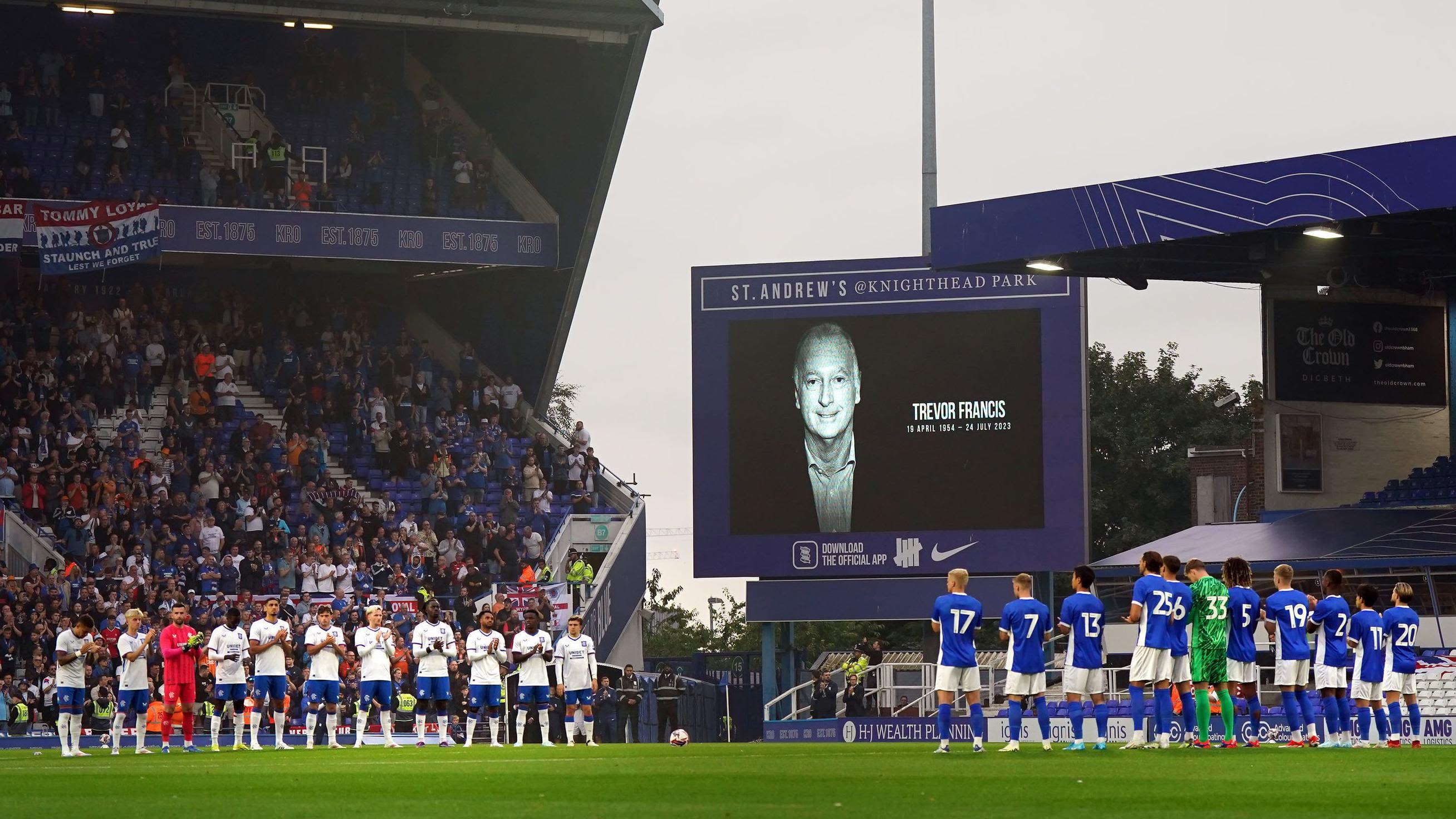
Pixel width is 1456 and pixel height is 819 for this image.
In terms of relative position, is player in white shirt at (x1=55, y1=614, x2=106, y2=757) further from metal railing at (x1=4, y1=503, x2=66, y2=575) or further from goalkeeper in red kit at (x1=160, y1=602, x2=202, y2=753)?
metal railing at (x1=4, y1=503, x2=66, y2=575)

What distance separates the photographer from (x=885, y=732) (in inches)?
1234

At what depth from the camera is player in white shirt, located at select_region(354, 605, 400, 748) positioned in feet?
83.1

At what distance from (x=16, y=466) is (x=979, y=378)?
17.2 m

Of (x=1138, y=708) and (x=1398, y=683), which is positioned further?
(x=1398, y=683)

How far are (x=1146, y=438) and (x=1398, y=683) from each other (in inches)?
1654

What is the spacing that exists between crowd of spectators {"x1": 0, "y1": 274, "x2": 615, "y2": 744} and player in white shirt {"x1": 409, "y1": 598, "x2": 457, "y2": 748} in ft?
21.4

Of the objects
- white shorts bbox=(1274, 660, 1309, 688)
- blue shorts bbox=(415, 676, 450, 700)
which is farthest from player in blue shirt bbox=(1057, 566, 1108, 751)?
blue shorts bbox=(415, 676, 450, 700)

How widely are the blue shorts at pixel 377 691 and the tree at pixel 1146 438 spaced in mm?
38419

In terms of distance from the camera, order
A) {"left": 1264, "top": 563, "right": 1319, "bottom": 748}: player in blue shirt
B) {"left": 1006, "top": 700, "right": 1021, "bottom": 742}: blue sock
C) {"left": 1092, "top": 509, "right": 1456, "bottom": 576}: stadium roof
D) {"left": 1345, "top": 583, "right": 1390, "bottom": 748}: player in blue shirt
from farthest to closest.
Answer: {"left": 1092, "top": 509, "right": 1456, "bottom": 576}: stadium roof < {"left": 1345, "top": 583, "right": 1390, "bottom": 748}: player in blue shirt < {"left": 1264, "top": 563, "right": 1319, "bottom": 748}: player in blue shirt < {"left": 1006, "top": 700, "right": 1021, "bottom": 742}: blue sock

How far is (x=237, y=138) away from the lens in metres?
41.8

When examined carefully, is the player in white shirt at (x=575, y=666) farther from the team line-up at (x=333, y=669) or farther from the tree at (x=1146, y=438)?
the tree at (x=1146, y=438)

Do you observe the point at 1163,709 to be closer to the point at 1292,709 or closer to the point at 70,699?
the point at 1292,709

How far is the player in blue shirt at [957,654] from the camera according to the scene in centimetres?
1867

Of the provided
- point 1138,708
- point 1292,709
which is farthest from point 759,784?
point 1292,709
